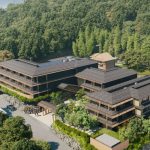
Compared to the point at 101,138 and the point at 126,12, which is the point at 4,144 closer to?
the point at 101,138

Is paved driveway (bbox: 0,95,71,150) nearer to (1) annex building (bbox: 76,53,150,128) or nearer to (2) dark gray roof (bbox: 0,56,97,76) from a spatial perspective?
(1) annex building (bbox: 76,53,150,128)

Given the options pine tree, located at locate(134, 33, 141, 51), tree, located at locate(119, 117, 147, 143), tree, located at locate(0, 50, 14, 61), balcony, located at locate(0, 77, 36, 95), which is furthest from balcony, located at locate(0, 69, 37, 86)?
pine tree, located at locate(134, 33, 141, 51)

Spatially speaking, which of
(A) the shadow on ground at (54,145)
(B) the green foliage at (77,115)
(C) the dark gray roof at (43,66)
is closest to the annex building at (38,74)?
(C) the dark gray roof at (43,66)

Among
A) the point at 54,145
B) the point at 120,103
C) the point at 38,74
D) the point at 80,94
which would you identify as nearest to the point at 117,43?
the point at 80,94

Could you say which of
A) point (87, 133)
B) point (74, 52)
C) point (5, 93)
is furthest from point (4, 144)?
point (74, 52)

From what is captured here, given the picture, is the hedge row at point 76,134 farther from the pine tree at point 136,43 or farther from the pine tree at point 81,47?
the pine tree at point 136,43
